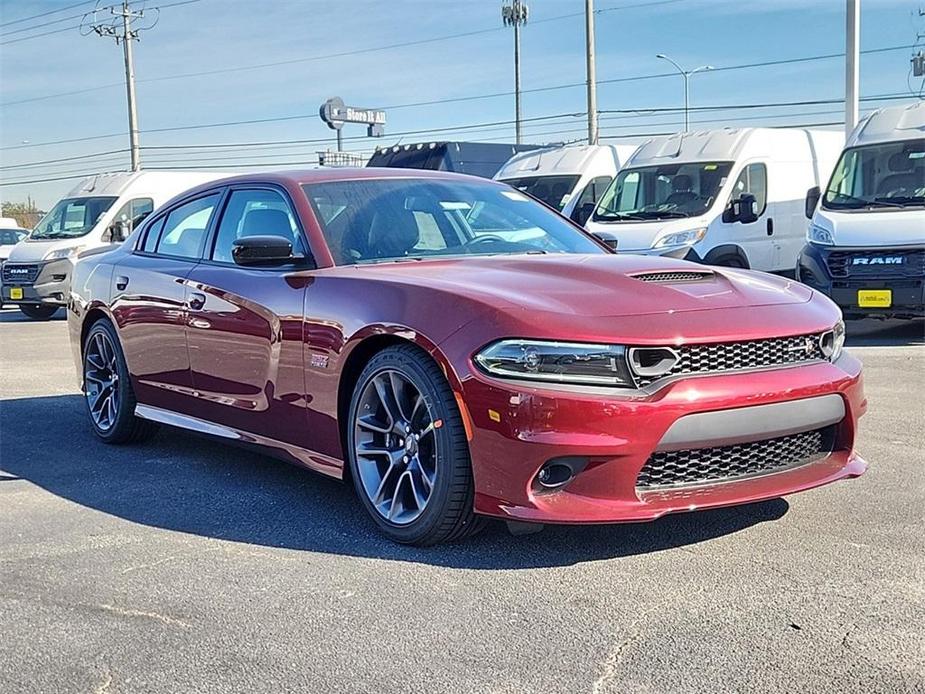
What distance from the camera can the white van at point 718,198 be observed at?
1233 cm

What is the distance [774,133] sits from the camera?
13.6 m

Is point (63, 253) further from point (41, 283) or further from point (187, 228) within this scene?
point (187, 228)

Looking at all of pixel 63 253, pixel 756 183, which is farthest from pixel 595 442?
pixel 63 253

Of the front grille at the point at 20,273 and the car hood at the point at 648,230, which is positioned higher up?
the car hood at the point at 648,230

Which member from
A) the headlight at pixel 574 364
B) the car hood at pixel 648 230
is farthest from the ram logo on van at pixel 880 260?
the headlight at pixel 574 364

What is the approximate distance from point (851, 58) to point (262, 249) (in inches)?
576

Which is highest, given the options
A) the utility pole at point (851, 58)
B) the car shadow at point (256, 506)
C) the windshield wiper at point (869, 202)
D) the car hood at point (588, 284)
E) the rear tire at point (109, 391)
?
the utility pole at point (851, 58)

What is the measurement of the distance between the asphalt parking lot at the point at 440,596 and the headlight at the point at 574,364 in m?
0.68

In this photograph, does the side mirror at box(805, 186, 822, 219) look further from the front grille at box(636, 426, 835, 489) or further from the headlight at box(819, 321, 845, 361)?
the front grille at box(636, 426, 835, 489)

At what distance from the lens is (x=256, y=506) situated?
466cm

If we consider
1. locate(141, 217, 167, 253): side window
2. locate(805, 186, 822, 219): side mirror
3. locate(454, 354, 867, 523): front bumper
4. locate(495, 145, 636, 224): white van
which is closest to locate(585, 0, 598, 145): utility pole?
locate(495, 145, 636, 224): white van

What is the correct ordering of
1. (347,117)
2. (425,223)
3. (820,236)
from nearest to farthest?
(425,223) → (820,236) → (347,117)

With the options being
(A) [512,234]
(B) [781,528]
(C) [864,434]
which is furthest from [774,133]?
(B) [781,528]

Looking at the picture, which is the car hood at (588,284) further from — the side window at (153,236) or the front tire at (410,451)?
the side window at (153,236)
